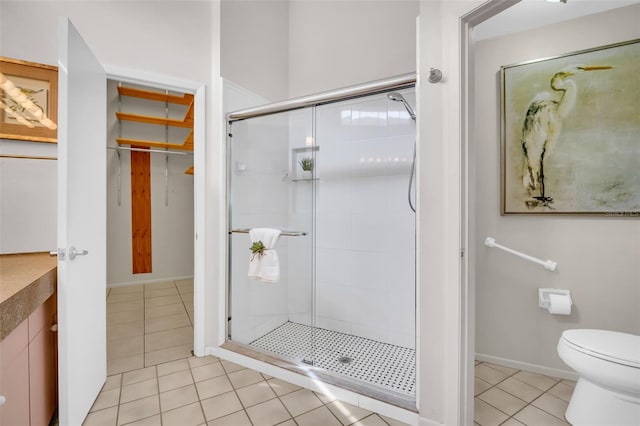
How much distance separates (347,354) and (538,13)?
8.29ft

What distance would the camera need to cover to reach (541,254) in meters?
1.98

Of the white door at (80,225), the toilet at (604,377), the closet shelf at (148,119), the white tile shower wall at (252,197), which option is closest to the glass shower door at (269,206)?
the white tile shower wall at (252,197)

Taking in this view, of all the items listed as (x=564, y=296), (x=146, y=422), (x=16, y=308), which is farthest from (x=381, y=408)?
(x=16, y=308)

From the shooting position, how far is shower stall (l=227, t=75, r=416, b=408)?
7.27 ft

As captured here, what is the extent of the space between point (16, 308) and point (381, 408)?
1.60 m

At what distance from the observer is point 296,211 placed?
90.0 inches

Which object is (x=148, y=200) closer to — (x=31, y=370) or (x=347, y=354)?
(x=31, y=370)

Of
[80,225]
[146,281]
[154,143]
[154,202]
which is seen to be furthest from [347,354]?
[154,143]

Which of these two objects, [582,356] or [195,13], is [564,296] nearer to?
[582,356]

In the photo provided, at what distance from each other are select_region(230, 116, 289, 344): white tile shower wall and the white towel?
9 cm

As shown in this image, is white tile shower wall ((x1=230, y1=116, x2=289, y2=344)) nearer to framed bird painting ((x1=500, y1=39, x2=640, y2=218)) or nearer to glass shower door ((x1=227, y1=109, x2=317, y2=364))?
glass shower door ((x1=227, y1=109, x2=317, y2=364))

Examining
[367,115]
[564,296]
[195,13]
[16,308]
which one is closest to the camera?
[16,308]

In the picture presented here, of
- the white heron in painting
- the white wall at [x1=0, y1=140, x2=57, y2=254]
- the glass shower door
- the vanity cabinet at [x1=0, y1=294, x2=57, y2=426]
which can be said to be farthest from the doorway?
the white heron in painting

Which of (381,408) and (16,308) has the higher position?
(16,308)
